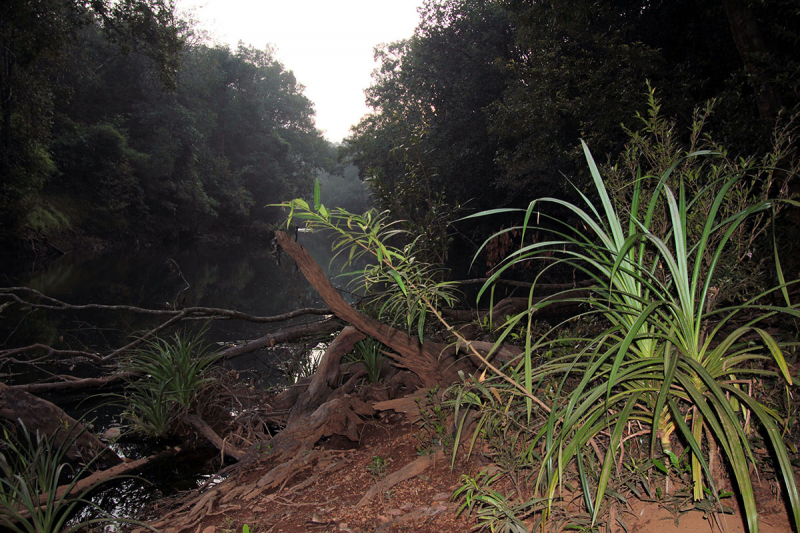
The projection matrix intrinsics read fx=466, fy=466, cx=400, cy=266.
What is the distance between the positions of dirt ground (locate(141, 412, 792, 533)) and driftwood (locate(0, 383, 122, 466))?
111cm

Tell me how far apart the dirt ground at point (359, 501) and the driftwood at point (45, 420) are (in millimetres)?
1111

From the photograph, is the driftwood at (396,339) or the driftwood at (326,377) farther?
the driftwood at (326,377)

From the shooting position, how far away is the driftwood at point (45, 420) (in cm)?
359

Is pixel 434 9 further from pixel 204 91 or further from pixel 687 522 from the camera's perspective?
pixel 204 91

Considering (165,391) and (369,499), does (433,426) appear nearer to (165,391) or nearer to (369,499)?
(369,499)

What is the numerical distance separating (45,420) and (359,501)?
3.03m

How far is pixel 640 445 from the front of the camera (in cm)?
155

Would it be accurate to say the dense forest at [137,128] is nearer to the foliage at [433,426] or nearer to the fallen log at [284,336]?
the fallen log at [284,336]

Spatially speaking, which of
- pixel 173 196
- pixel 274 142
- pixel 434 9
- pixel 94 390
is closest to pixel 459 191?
pixel 434 9

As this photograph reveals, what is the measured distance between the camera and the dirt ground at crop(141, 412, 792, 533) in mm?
1381

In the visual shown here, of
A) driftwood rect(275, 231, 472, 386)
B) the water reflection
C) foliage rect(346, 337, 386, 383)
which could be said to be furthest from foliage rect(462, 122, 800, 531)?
the water reflection

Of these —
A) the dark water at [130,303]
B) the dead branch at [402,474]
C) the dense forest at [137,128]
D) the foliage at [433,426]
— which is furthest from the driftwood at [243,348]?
the dense forest at [137,128]

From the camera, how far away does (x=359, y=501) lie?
2076 mm

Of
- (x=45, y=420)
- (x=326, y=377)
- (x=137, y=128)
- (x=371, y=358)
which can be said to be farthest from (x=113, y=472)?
(x=137, y=128)
